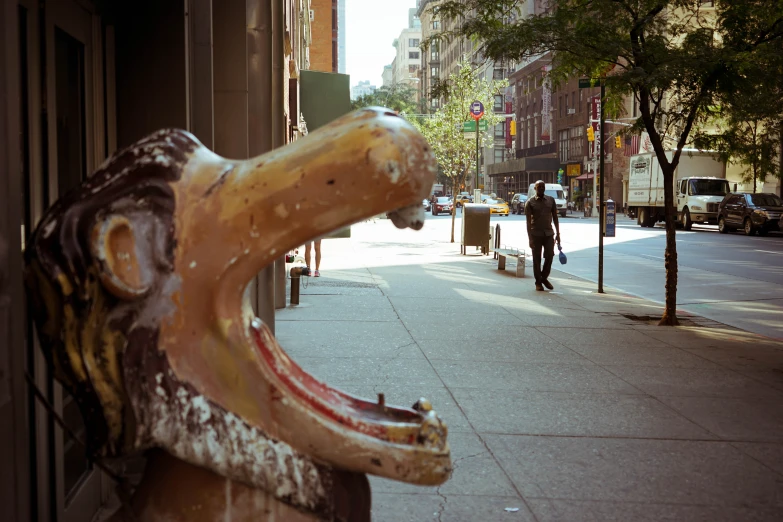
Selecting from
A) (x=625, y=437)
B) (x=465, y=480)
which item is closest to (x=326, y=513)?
(x=465, y=480)

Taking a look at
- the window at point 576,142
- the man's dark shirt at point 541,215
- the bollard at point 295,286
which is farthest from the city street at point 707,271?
the window at point 576,142

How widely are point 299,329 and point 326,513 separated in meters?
8.42

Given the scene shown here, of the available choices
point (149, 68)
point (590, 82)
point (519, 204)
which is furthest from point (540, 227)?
point (519, 204)

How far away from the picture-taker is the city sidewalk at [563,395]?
438 centimetres

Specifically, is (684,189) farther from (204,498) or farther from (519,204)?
(204,498)

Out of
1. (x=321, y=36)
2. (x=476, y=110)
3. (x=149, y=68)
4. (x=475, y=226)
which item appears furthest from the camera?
(x=321, y=36)

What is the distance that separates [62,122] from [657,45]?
9.00 metres

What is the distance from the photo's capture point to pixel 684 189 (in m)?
41.0

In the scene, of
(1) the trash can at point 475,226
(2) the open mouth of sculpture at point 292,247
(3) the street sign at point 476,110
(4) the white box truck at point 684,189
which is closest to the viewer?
(2) the open mouth of sculpture at point 292,247

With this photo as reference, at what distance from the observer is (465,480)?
15.1ft

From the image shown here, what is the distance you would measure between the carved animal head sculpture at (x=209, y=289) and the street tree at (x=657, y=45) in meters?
10.0

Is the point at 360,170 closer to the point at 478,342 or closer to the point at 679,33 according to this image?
the point at 478,342

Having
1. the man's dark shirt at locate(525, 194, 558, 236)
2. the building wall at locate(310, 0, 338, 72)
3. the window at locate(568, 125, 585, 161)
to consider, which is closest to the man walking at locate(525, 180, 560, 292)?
the man's dark shirt at locate(525, 194, 558, 236)

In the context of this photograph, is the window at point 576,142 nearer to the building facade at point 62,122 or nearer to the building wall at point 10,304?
the building facade at point 62,122
